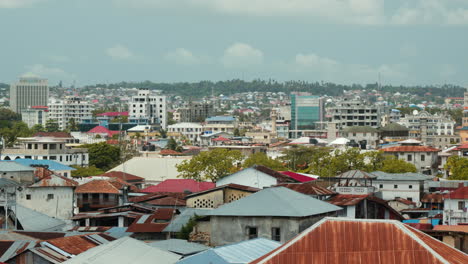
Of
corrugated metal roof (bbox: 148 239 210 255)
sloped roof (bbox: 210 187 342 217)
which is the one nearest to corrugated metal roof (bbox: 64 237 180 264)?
corrugated metal roof (bbox: 148 239 210 255)

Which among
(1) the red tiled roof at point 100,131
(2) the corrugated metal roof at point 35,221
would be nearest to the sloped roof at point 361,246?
(2) the corrugated metal roof at point 35,221

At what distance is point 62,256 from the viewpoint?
26938 millimetres

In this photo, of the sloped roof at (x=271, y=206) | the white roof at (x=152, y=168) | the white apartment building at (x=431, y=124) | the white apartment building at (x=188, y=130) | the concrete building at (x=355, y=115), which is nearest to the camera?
the sloped roof at (x=271, y=206)

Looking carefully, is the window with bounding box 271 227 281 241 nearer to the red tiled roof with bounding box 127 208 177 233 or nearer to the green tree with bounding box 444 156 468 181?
the red tiled roof with bounding box 127 208 177 233

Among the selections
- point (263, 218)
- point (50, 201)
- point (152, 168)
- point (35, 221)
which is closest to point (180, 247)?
point (263, 218)

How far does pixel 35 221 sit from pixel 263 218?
1083 centimetres

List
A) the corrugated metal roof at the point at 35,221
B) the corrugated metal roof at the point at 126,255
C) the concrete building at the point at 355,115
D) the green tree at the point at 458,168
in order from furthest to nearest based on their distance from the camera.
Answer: the concrete building at the point at 355,115 < the green tree at the point at 458,168 < the corrugated metal roof at the point at 35,221 < the corrugated metal roof at the point at 126,255

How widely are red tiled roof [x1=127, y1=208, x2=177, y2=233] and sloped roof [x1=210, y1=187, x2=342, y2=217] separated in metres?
4.60

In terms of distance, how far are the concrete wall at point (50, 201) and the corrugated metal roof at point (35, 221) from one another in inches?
159

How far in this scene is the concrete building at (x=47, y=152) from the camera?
79.7 m

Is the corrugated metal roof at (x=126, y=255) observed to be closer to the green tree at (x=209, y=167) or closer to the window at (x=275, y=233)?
the window at (x=275, y=233)

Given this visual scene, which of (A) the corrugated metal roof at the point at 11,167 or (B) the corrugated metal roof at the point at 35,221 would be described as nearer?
(B) the corrugated metal roof at the point at 35,221

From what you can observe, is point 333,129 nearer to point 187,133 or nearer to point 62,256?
point 187,133

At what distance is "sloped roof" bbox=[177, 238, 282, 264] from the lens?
22797 millimetres
